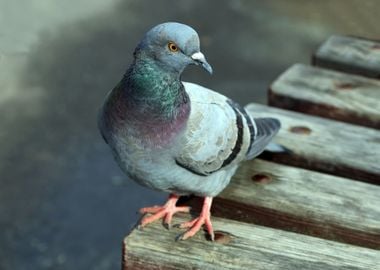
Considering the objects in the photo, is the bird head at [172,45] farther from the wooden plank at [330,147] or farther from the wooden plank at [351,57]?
the wooden plank at [351,57]

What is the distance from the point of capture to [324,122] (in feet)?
9.77

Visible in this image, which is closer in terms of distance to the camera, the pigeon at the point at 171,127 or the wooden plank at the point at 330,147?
the pigeon at the point at 171,127

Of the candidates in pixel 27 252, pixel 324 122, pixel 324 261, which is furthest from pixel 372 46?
pixel 27 252

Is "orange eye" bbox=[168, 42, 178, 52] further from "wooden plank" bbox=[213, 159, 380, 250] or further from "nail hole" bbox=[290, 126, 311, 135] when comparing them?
"nail hole" bbox=[290, 126, 311, 135]

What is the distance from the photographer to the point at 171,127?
2.27 metres

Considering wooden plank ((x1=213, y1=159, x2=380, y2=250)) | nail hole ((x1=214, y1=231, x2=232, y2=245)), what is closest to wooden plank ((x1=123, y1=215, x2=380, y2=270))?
nail hole ((x1=214, y1=231, x2=232, y2=245))

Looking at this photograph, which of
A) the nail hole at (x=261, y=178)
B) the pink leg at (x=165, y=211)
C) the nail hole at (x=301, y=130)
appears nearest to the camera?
the pink leg at (x=165, y=211)

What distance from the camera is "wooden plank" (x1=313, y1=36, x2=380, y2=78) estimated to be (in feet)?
11.1

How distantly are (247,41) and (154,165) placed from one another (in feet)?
10.6

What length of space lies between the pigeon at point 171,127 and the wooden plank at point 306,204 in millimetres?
92

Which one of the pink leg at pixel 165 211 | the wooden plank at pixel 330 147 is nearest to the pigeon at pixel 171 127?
the pink leg at pixel 165 211

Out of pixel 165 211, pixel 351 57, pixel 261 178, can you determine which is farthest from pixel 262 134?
pixel 351 57

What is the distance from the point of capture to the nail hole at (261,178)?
2.64 metres

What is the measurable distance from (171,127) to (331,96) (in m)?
1.06
